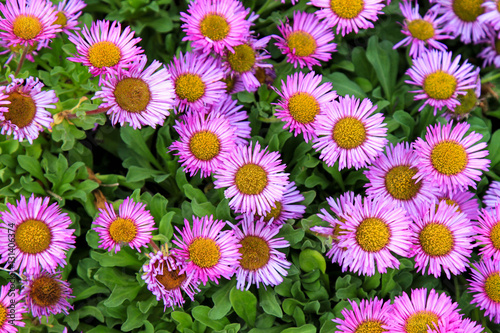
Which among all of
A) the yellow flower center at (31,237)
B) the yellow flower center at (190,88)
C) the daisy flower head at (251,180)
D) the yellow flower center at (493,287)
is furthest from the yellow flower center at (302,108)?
the yellow flower center at (31,237)

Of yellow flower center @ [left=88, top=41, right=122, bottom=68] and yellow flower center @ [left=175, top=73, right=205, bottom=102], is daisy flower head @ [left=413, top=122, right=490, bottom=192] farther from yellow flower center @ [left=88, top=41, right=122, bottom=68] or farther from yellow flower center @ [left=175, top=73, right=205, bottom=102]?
yellow flower center @ [left=88, top=41, right=122, bottom=68]

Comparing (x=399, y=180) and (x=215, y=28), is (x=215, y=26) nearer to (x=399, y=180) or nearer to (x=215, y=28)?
(x=215, y=28)

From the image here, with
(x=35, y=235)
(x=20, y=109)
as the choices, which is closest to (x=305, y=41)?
(x=20, y=109)

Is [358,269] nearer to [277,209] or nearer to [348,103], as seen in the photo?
[277,209]

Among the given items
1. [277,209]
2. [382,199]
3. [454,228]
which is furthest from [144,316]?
[454,228]

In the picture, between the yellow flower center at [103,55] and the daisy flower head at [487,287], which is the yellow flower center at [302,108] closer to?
the yellow flower center at [103,55]
